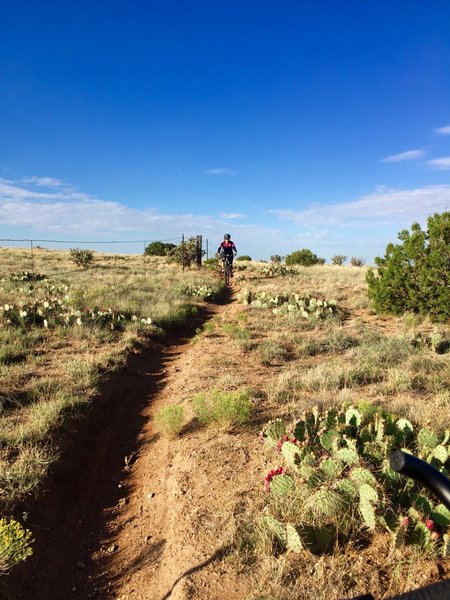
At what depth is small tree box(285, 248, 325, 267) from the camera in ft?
117

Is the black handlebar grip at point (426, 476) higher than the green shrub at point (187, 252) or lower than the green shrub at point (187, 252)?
lower

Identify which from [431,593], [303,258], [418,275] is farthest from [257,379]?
[303,258]

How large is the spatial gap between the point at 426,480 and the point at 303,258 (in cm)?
3549

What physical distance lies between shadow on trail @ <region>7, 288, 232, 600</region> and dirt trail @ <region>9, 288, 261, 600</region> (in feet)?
0.04

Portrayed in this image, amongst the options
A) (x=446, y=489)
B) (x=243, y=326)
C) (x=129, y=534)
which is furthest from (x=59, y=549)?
(x=243, y=326)

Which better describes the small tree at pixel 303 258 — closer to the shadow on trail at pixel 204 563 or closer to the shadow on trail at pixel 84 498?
the shadow on trail at pixel 84 498

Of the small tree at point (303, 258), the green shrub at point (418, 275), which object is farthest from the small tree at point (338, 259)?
the green shrub at point (418, 275)

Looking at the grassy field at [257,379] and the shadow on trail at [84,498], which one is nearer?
the grassy field at [257,379]

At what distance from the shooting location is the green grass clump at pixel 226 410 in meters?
5.33

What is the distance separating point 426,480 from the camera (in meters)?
1.31

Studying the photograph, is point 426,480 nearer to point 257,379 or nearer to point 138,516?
point 138,516

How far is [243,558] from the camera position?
3174mm

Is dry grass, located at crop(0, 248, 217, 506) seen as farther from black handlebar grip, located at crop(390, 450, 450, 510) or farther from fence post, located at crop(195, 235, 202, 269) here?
fence post, located at crop(195, 235, 202, 269)

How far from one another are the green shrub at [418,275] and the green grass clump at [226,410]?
26.8 feet
